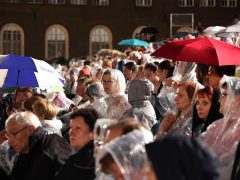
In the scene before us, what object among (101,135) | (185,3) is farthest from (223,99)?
(185,3)

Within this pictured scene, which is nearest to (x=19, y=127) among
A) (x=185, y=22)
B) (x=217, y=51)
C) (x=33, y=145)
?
(x=33, y=145)

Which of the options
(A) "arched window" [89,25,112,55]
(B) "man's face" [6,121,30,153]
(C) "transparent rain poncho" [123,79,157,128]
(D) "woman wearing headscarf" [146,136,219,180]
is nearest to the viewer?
(D) "woman wearing headscarf" [146,136,219,180]

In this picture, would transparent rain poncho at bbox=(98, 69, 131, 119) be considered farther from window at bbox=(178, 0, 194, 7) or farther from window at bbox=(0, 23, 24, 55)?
window at bbox=(178, 0, 194, 7)

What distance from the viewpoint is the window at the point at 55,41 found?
44781mm

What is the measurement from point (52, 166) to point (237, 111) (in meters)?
1.46

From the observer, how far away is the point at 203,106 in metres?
5.86

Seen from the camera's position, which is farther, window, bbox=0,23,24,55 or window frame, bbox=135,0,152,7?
window frame, bbox=135,0,152,7

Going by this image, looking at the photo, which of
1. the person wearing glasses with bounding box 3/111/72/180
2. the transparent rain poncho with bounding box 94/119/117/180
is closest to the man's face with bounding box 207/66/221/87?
the person wearing glasses with bounding box 3/111/72/180

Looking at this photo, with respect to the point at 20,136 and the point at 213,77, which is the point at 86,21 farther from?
the point at 20,136

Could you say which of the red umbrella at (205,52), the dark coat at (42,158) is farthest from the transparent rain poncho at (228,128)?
the red umbrella at (205,52)

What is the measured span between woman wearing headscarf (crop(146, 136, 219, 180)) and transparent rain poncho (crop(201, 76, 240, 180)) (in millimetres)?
1614

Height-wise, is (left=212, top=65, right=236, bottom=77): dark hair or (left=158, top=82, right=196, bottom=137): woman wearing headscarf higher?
(left=212, top=65, right=236, bottom=77): dark hair

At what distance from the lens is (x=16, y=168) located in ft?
19.1

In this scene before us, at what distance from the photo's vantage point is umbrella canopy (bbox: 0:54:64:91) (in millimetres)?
9508
